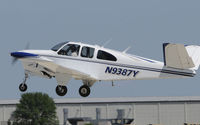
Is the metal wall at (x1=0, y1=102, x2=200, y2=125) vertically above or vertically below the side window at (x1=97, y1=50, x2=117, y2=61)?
below

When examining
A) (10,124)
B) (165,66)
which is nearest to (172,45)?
(165,66)

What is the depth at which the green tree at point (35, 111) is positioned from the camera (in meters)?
91.9

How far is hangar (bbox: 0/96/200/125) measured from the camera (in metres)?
97.8

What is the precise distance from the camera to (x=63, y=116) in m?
97.6

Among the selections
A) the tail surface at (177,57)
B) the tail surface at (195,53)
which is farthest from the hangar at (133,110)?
the tail surface at (177,57)

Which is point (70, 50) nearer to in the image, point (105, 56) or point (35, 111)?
point (105, 56)

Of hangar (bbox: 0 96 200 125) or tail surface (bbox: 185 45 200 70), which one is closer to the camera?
tail surface (bbox: 185 45 200 70)

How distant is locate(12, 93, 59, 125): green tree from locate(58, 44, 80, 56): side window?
176ft

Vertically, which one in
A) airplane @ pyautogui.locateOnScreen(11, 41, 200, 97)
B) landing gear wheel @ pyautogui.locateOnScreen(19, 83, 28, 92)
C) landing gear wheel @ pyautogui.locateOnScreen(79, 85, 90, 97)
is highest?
airplane @ pyautogui.locateOnScreen(11, 41, 200, 97)

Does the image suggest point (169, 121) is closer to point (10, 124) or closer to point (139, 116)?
point (139, 116)

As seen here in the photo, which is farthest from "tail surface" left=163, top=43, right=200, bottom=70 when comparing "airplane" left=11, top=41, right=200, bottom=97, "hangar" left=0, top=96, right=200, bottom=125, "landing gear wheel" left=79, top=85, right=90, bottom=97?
"hangar" left=0, top=96, right=200, bottom=125

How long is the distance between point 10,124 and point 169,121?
2110 cm

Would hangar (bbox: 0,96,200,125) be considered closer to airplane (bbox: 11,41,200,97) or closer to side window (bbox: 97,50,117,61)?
airplane (bbox: 11,41,200,97)

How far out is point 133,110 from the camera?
323ft
